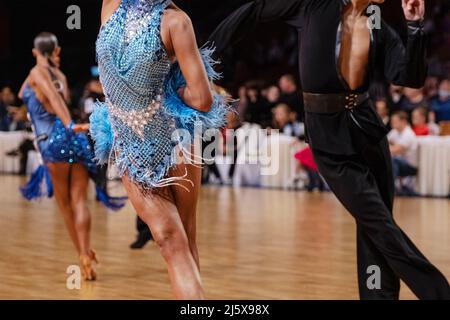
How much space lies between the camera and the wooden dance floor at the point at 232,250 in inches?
257

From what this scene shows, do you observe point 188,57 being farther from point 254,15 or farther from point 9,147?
point 9,147

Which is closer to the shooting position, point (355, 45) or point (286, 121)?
point (355, 45)

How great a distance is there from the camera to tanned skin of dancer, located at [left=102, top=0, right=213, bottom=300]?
4.02 m

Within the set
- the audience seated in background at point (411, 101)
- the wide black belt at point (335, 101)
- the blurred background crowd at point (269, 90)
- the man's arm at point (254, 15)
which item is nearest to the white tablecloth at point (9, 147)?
the blurred background crowd at point (269, 90)

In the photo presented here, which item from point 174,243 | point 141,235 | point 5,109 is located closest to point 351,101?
point 174,243

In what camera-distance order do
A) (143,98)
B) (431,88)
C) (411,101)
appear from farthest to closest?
(431,88) → (411,101) → (143,98)

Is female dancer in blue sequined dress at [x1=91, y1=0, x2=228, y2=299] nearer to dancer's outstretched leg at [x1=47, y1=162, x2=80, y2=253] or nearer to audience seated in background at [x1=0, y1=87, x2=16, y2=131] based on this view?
dancer's outstretched leg at [x1=47, y1=162, x2=80, y2=253]

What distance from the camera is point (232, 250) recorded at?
28.0 ft

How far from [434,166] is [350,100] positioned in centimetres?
948

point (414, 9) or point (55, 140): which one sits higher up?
point (414, 9)

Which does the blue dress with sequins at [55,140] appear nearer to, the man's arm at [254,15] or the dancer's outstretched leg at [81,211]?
the dancer's outstretched leg at [81,211]

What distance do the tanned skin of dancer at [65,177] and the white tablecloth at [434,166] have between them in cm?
766

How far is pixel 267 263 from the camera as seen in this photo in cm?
773

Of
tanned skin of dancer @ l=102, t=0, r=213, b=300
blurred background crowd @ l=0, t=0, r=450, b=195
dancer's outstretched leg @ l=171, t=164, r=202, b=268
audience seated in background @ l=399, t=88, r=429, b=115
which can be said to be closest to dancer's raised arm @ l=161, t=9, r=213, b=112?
tanned skin of dancer @ l=102, t=0, r=213, b=300
